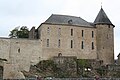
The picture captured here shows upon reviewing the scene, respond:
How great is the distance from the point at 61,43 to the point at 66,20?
5.26m

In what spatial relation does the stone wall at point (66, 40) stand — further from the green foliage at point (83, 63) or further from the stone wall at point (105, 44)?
the green foliage at point (83, 63)

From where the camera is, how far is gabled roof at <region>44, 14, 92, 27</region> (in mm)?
64425

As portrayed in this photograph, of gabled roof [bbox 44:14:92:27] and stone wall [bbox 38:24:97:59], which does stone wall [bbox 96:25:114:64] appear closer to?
stone wall [bbox 38:24:97:59]

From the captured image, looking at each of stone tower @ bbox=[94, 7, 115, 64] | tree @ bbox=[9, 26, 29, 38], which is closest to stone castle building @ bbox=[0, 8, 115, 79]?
stone tower @ bbox=[94, 7, 115, 64]

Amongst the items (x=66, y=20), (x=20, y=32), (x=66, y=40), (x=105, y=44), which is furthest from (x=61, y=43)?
(x=20, y=32)

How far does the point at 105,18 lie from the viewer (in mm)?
67250

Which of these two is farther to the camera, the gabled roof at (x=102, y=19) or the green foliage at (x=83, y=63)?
the gabled roof at (x=102, y=19)

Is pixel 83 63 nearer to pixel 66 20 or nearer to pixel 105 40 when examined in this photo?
pixel 105 40

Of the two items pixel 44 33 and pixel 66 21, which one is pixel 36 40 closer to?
pixel 44 33

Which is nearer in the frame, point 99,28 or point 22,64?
point 22,64

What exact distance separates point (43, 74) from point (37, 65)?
3381mm

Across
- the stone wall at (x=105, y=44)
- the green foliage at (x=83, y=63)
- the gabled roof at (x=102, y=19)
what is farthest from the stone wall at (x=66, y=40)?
the gabled roof at (x=102, y=19)

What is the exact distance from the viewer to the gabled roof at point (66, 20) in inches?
2536

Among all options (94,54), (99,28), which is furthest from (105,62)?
(99,28)
